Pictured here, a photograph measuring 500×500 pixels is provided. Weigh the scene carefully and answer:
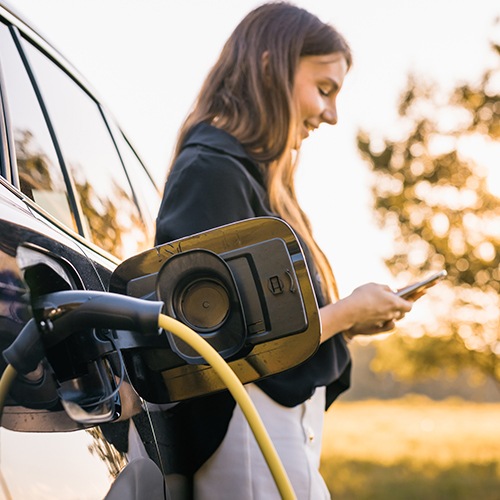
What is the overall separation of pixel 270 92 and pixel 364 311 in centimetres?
59

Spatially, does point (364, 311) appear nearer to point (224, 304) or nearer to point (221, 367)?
point (224, 304)

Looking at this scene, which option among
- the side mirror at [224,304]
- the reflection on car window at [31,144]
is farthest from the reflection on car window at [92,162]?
the side mirror at [224,304]

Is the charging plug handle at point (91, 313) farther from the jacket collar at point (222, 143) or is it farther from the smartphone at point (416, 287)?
the smartphone at point (416, 287)

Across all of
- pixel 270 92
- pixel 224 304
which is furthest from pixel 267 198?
pixel 224 304

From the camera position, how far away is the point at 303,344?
1.53 m

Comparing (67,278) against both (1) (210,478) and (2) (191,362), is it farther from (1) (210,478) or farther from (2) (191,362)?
(1) (210,478)

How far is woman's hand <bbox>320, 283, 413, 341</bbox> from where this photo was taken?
234 centimetres

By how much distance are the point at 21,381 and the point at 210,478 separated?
0.88 meters

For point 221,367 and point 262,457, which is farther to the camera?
point 262,457

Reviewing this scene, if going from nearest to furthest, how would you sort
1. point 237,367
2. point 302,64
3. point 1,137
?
1. point 237,367
2. point 1,137
3. point 302,64

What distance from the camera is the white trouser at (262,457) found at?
6.64ft

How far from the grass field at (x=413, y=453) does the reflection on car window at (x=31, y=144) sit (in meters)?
12.5

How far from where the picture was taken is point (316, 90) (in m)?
2.65

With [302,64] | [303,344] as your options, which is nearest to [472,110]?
[302,64]
